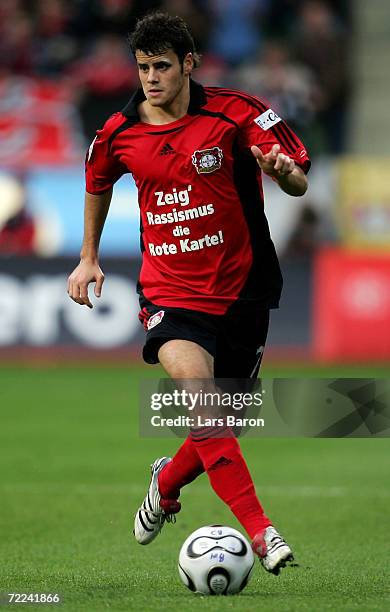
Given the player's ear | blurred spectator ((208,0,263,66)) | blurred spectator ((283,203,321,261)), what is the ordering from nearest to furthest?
the player's ear
blurred spectator ((283,203,321,261))
blurred spectator ((208,0,263,66))

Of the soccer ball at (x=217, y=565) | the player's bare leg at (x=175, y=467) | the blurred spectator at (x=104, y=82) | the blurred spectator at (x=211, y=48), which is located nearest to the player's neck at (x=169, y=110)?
the player's bare leg at (x=175, y=467)

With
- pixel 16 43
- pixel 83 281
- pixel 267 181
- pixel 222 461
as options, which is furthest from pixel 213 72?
pixel 222 461

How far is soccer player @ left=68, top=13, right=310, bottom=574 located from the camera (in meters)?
5.68

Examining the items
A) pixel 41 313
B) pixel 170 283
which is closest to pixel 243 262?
→ pixel 170 283

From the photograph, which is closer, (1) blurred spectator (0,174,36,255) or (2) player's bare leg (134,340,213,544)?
(2) player's bare leg (134,340,213,544)

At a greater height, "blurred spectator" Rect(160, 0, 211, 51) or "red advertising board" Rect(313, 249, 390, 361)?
"blurred spectator" Rect(160, 0, 211, 51)

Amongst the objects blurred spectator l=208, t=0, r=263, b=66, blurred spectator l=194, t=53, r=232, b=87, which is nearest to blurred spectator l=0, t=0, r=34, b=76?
blurred spectator l=194, t=53, r=232, b=87

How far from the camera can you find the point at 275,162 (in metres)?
5.31

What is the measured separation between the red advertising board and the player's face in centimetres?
1039

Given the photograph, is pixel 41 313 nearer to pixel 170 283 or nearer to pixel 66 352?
pixel 66 352

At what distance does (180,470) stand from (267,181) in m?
11.7

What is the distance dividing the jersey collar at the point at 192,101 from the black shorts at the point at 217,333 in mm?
822

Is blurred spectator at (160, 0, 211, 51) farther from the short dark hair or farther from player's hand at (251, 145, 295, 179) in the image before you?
player's hand at (251, 145, 295, 179)

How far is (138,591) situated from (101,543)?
1.48 m
